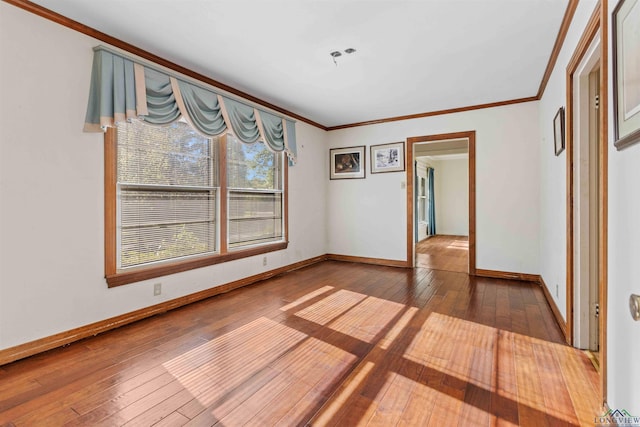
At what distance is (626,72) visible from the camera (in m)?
1.16

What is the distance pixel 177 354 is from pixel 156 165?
1814 millimetres

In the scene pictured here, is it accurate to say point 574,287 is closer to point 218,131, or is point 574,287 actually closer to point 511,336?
point 511,336

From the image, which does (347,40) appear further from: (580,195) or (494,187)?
(494,187)

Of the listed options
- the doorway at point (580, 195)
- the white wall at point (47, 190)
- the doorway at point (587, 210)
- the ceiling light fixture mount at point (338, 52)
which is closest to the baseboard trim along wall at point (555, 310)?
the doorway at point (580, 195)

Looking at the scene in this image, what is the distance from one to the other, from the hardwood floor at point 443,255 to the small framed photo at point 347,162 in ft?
6.52

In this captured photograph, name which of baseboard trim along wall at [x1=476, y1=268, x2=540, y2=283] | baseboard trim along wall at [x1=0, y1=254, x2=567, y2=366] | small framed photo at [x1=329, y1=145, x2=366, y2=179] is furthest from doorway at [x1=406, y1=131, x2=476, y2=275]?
small framed photo at [x1=329, y1=145, x2=366, y2=179]

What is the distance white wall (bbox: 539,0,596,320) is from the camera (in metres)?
2.33

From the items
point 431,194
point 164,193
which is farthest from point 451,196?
point 164,193

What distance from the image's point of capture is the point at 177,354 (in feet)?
7.33

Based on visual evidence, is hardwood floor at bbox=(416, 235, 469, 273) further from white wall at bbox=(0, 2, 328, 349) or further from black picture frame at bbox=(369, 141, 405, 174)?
white wall at bbox=(0, 2, 328, 349)

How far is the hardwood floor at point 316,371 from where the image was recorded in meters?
1.59

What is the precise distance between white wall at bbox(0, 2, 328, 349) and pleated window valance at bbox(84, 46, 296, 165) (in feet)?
0.38

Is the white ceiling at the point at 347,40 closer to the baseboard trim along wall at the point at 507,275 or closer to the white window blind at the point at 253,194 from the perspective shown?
the white window blind at the point at 253,194

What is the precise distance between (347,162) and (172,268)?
3.56 m
